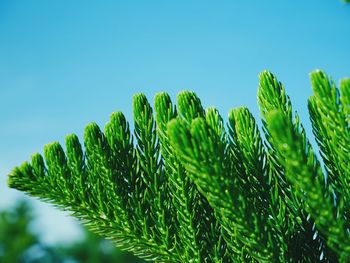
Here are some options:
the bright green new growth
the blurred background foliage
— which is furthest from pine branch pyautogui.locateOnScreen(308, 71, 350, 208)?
the blurred background foliage

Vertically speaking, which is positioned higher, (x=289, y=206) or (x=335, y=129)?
(x=335, y=129)

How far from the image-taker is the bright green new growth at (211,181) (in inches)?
51.7

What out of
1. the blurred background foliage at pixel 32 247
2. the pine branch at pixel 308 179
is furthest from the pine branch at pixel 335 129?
the blurred background foliage at pixel 32 247

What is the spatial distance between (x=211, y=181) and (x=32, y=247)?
95.8ft

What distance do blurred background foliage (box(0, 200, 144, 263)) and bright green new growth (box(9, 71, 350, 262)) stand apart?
26.4 m

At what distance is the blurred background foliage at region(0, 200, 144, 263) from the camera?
87.1 feet

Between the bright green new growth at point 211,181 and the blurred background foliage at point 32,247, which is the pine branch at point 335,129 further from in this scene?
the blurred background foliage at point 32,247

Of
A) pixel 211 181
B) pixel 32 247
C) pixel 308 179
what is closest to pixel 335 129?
pixel 308 179

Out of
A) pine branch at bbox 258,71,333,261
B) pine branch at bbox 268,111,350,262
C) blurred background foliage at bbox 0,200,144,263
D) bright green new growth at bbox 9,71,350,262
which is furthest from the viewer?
blurred background foliage at bbox 0,200,144,263

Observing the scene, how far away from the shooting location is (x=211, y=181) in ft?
4.33

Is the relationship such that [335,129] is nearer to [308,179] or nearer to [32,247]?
[308,179]

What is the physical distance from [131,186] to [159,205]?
178 millimetres

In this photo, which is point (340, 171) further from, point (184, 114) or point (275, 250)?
point (184, 114)

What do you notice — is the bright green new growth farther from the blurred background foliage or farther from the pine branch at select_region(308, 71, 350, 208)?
the blurred background foliage
